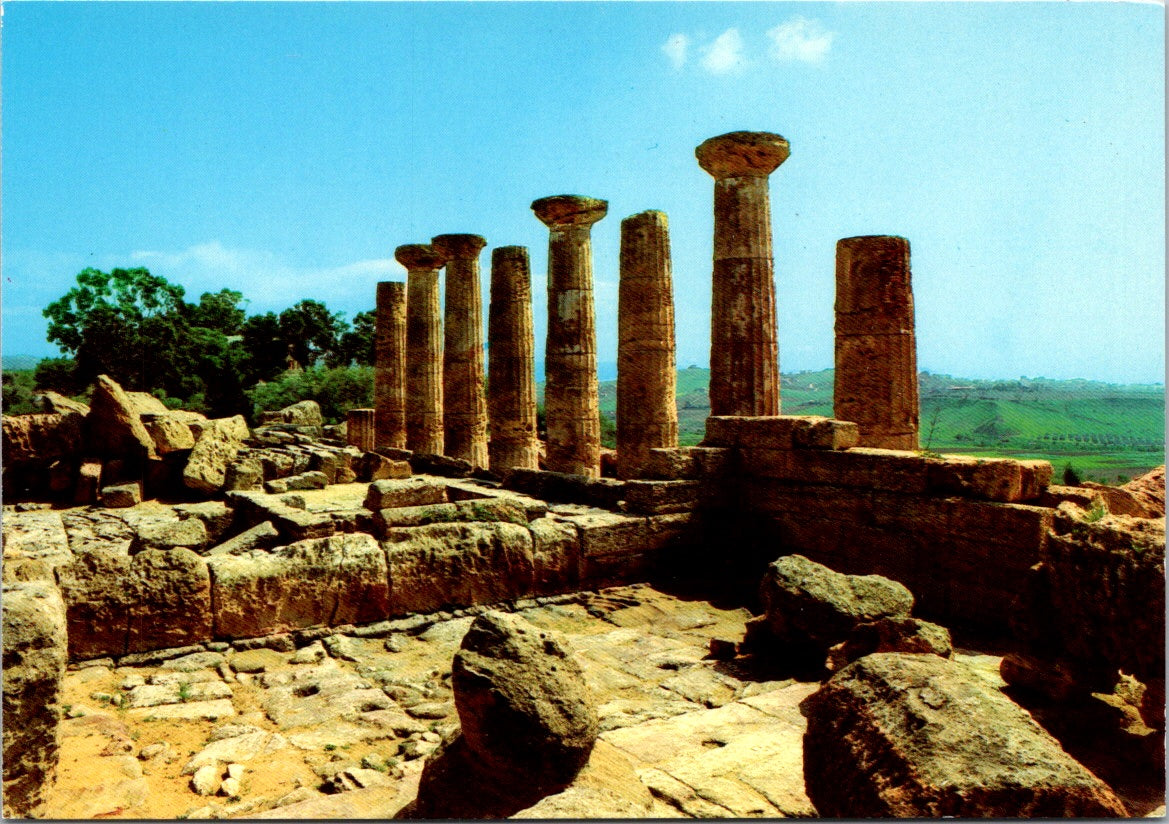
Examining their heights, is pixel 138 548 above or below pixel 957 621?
above

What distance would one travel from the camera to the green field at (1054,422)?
6.38 m

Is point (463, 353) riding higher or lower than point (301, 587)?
higher

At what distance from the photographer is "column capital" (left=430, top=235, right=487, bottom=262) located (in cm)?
1998

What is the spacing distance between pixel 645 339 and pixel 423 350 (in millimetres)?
9150

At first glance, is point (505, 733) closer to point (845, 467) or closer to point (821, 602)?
point (821, 602)

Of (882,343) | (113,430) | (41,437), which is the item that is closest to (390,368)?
(113,430)

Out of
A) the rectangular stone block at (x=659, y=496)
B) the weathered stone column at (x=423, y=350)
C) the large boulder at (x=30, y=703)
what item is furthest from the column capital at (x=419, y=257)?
the large boulder at (x=30, y=703)

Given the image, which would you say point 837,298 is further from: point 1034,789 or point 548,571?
point 1034,789

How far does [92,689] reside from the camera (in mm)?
5141

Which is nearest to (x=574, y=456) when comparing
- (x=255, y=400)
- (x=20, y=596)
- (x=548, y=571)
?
(x=548, y=571)

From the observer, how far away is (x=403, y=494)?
9.33 metres

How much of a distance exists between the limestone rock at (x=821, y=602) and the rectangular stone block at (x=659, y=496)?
98.9 inches

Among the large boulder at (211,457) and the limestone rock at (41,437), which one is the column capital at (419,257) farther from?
the limestone rock at (41,437)

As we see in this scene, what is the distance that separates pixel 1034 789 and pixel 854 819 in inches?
24.9
